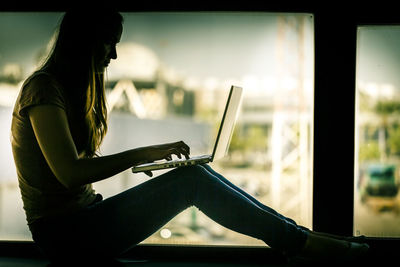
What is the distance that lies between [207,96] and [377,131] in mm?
1196

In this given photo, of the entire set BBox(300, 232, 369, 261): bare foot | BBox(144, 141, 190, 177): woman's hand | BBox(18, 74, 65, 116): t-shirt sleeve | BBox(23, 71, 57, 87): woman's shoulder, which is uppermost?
BBox(23, 71, 57, 87): woman's shoulder

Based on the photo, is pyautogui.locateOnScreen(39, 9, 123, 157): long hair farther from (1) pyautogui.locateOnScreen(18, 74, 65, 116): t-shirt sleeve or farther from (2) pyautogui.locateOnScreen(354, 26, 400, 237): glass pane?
(2) pyautogui.locateOnScreen(354, 26, 400, 237): glass pane

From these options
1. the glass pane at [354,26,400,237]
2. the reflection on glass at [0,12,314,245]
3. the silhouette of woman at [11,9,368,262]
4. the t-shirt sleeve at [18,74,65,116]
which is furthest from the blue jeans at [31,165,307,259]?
the glass pane at [354,26,400,237]

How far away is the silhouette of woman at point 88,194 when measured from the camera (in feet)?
3.91

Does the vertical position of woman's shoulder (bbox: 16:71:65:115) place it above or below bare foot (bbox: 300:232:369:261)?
above

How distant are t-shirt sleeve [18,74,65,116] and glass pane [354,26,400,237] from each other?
4.65 ft

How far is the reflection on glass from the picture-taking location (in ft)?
7.07

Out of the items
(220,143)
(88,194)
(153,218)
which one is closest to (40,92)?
(88,194)

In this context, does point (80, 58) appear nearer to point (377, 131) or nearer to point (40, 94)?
point (40, 94)

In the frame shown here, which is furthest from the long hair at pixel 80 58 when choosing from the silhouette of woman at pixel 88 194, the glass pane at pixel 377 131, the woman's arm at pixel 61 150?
the glass pane at pixel 377 131

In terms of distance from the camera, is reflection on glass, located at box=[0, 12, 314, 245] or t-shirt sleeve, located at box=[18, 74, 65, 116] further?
reflection on glass, located at box=[0, 12, 314, 245]

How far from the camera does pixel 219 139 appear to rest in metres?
1.38

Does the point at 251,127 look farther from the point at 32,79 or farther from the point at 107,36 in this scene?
Answer: the point at 32,79

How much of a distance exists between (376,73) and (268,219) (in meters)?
1.18
